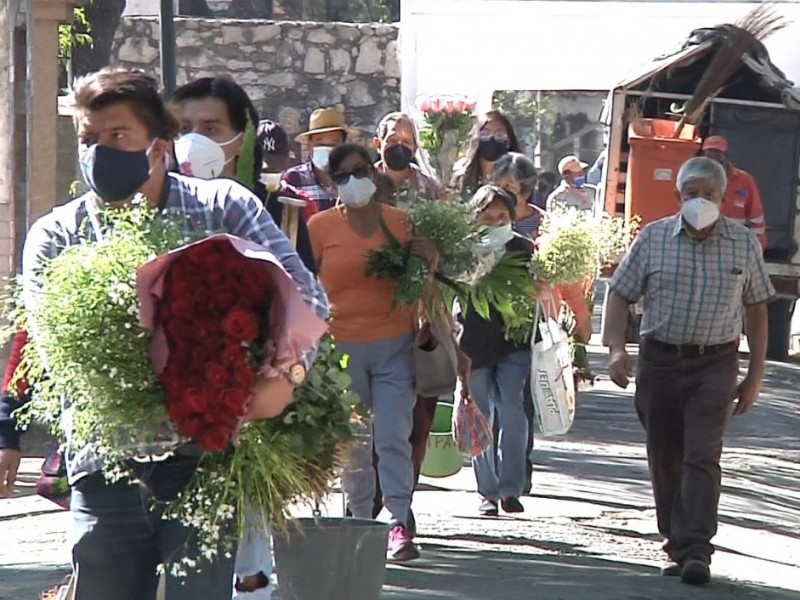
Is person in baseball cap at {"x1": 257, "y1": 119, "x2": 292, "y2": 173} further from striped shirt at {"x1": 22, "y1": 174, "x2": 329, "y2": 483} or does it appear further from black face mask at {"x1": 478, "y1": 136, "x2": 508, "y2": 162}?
striped shirt at {"x1": 22, "y1": 174, "x2": 329, "y2": 483}

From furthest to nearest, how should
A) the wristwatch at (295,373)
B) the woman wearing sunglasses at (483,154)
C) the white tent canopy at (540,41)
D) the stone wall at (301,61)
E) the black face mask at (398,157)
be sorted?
the stone wall at (301,61)
the white tent canopy at (540,41)
the woman wearing sunglasses at (483,154)
the black face mask at (398,157)
the wristwatch at (295,373)

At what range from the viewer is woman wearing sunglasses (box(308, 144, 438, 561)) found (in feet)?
27.8

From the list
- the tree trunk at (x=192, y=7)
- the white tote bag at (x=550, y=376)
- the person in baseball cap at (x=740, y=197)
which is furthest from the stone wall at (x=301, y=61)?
the white tote bag at (x=550, y=376)

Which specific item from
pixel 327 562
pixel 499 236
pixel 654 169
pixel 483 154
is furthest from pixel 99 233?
pixel 654 169

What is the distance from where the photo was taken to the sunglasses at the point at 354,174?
849 cm

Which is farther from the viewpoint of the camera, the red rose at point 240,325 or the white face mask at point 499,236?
the white face mask at point 499,236

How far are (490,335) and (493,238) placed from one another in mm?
1023

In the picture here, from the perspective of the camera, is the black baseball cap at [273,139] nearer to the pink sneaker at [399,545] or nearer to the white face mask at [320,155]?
the white face mask at [320,155]

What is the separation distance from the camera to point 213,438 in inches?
167

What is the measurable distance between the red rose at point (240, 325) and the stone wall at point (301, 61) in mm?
20917

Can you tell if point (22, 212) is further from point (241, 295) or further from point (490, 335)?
point (241, 295)

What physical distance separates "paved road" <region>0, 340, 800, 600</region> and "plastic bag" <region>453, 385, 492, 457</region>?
422 mm

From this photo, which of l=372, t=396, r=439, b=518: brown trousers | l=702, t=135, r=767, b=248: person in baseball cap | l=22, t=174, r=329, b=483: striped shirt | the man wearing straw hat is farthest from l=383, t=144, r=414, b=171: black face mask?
l=702, t=135, r=767, b=248: person in baseball cap

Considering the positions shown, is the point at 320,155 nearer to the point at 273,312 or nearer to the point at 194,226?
the point at 194,226
